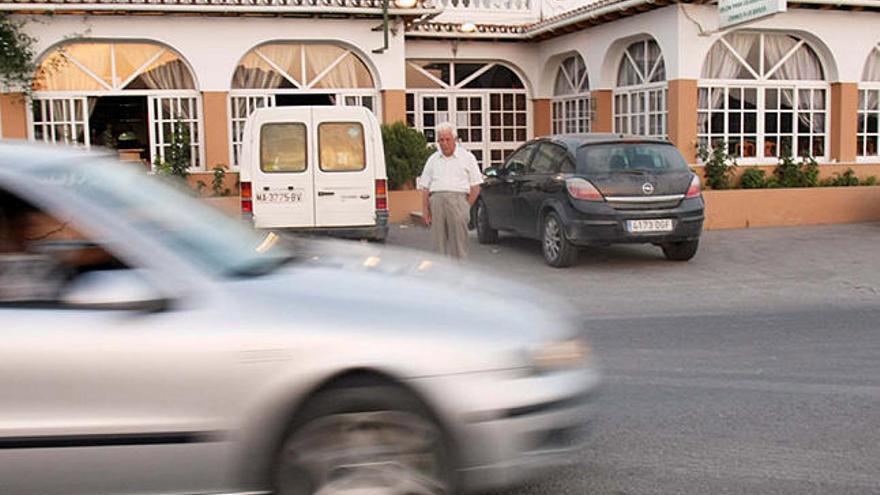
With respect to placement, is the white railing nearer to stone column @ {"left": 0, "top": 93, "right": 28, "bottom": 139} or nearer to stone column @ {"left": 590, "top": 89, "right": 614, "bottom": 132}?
stone column @ {"left": 590, "top": 89, "right": 614, "bottom": 132}

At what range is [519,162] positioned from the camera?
13.2m

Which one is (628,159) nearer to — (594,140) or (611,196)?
(594,140)

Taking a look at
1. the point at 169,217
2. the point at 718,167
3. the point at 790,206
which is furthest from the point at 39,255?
the point at 790,206

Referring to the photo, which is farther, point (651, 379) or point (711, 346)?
point (711, 346)

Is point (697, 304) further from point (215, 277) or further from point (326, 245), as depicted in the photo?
point (215, 277)

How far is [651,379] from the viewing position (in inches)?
261

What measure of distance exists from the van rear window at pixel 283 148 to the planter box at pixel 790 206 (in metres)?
7.15

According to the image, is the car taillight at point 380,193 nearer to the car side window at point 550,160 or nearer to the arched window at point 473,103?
the car side window at point 550,160

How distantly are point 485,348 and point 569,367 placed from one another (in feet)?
1.49

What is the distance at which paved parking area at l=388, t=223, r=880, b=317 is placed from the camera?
32.6 feet

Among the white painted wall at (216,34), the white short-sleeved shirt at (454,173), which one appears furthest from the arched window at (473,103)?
the white short-sleeved shirt at (454,173)

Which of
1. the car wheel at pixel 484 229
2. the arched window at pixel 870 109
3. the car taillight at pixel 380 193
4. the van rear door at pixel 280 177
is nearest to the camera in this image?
the van rear door at pixel 280 177

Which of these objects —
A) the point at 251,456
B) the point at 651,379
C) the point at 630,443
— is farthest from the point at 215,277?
the point at 651,379

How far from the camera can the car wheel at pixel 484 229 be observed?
14.3 meters
